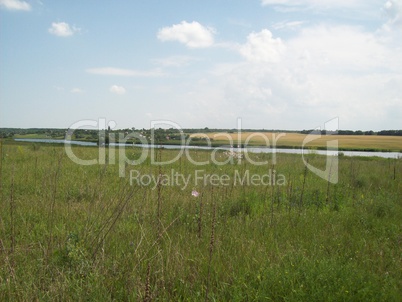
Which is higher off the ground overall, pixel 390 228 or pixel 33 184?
pixel 33 184

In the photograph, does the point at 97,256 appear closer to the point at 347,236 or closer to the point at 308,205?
the point at 347,236

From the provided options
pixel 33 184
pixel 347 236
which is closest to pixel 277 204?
pixel 347 236

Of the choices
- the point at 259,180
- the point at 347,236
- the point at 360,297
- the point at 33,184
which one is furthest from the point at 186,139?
the point at 360,297

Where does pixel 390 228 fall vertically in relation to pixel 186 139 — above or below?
below

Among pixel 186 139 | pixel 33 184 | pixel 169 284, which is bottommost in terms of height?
pixel 169 284

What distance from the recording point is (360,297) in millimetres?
2232

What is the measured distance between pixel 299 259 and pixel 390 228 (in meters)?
2.02

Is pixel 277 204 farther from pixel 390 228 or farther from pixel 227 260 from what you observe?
pixel 227 260

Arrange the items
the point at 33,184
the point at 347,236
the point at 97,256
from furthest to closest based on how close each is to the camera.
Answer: the point at 33,184, the point at 347,236, the point at 97,256

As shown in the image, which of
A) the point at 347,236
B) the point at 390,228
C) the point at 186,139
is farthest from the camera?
the point at 186,139

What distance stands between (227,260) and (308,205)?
2811 millimetres

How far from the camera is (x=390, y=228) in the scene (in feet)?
13.1

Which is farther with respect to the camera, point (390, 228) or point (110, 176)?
point (110, 176)

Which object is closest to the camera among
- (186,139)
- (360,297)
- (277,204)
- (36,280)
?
(360,297)
